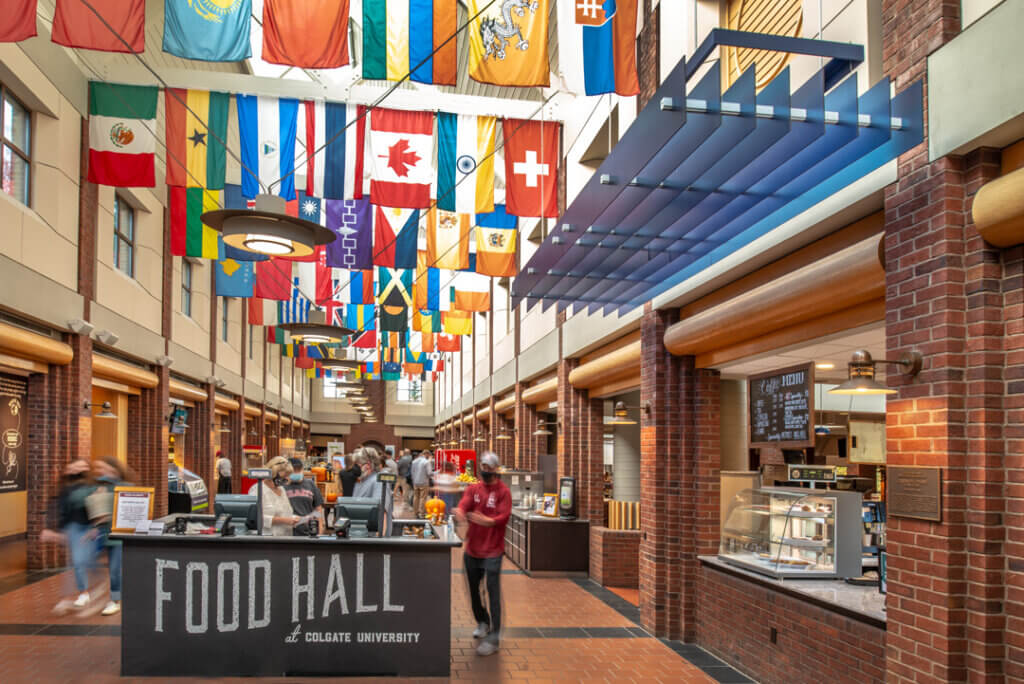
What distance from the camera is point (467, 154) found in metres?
10.2

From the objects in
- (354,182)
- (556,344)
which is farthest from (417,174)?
(556,344)

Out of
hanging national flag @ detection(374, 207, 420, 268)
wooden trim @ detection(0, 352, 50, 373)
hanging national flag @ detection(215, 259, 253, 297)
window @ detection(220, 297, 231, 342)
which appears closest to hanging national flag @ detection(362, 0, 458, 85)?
hanging national flag @ detection(374, 207, 420, 268)

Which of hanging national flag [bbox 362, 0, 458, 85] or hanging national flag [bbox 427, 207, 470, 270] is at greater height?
hanging national flag [bbox 362, 0, 458, 85]

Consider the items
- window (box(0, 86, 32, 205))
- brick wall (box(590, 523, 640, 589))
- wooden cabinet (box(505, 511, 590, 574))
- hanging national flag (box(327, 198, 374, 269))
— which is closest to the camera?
window (box(0, 86, 32, 205))

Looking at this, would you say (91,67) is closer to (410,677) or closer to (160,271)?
(160,271)

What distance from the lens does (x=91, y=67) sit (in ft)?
40.9

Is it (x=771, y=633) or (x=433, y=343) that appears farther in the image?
(x=433, y=343)

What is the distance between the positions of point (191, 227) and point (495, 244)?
15.2ft

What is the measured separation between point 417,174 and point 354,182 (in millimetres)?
797

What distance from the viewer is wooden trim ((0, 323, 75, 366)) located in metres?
9.59

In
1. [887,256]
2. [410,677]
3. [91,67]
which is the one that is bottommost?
[410,677]

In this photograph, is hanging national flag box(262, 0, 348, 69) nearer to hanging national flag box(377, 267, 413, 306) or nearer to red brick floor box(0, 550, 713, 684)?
red brick floor box(0, 550, 713, 684)

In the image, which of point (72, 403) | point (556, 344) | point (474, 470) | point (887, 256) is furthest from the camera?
point (474, 470)

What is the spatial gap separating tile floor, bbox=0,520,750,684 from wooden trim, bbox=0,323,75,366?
2892mm
